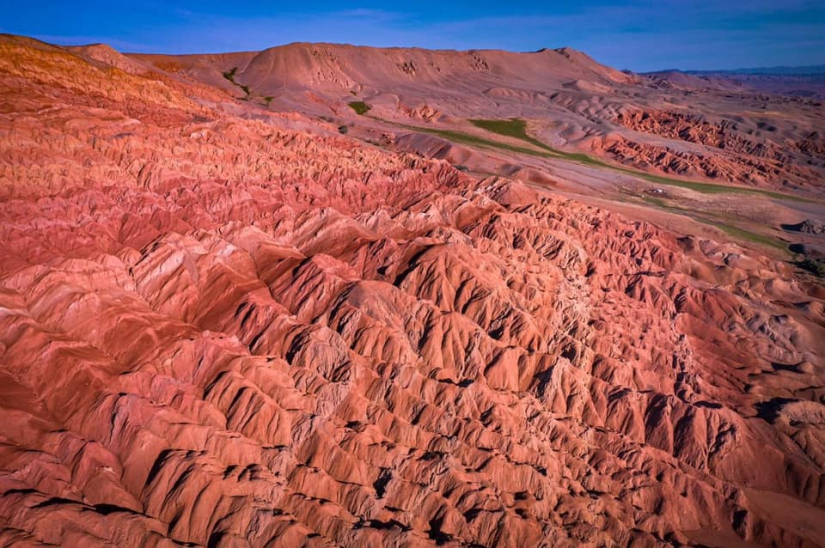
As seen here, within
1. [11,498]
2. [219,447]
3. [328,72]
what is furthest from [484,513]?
[328,72]

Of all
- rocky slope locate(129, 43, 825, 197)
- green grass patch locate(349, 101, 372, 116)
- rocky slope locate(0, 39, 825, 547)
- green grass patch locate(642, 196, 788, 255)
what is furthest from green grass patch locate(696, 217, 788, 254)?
green grass patch locate(349, 101, 372, 116)

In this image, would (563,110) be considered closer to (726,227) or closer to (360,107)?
(360,107)

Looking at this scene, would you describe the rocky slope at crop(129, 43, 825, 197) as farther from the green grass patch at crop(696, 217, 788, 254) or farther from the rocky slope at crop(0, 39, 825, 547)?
the rocky slope at crop(0, 39, 825, 547)

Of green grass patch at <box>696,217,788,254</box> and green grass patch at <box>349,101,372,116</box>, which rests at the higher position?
green grass patch at <box>349,101,372,116</box>

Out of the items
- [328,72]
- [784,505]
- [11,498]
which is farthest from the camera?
[328,72]

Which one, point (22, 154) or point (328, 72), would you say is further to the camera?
point (328, 72)

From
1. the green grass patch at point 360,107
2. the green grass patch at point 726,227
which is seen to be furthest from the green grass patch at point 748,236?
the green grass patch at point 360,107

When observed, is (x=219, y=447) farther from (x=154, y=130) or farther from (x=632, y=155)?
(x=632, y=155)

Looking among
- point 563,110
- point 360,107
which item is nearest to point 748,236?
A: point 563,110
